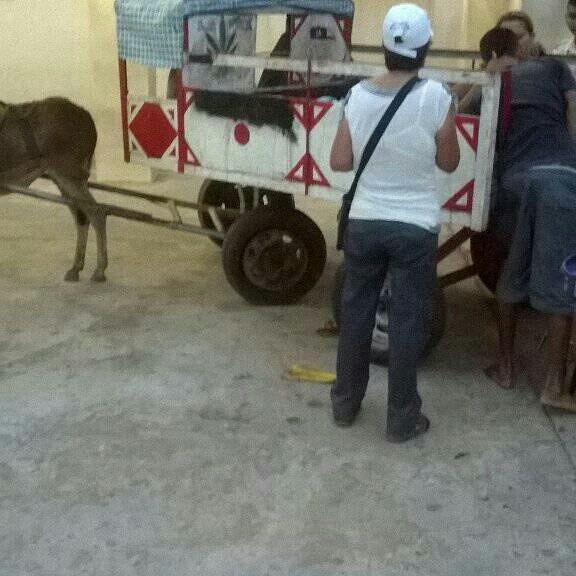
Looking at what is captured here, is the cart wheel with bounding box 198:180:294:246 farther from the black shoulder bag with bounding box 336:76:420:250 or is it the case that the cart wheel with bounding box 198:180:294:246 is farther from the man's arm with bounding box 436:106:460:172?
the man's arm with bounding box 436:106:460:172

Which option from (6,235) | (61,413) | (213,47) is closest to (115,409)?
(61,413)

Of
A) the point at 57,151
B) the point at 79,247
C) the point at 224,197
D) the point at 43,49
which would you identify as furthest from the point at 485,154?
the point at 43,49

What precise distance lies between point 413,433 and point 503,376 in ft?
2.75

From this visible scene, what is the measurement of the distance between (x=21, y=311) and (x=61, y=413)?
1601 mm

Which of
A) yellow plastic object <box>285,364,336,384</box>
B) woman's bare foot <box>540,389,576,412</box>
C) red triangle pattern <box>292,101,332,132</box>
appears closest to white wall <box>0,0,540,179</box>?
red triangle pattern <box>292,101,332,132</box>

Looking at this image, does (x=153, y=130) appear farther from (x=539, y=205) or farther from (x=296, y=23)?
(x=539, y=205)

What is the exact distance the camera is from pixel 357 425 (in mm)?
4062

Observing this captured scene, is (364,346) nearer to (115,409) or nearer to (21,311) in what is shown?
(115,409)

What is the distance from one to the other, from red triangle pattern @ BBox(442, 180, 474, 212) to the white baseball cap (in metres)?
0.90

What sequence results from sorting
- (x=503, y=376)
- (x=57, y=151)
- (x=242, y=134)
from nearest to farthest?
(x=503, y=376) → (x=242, y=134) → (x=57, y=151)

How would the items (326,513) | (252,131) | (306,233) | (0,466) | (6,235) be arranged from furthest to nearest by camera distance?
(6,235), (306,233), (252,131), (0,466), (326,513)

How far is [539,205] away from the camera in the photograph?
403cm

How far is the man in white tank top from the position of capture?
3.46m

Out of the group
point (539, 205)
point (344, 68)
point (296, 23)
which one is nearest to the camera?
point (539, 205)
